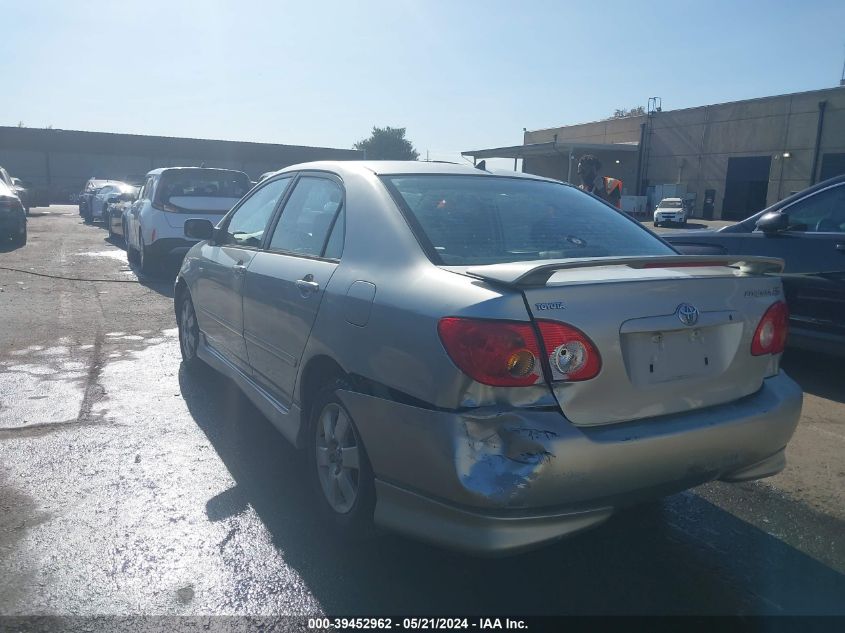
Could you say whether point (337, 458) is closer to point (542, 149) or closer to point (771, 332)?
point (771, 332)

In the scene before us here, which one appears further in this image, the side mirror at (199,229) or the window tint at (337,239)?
the side mirror at (199,229)

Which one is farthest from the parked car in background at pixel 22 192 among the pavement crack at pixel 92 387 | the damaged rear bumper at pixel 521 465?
the damaged rear bumper at pixel 521 465

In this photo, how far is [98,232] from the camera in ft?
70.5

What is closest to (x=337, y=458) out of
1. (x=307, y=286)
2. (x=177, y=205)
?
(x=307, y=286)

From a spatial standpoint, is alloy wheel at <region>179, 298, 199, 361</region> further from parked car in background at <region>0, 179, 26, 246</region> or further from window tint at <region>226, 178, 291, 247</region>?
parked car in background at <region>0, 179, 26, 246</region>

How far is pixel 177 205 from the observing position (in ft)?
36.6

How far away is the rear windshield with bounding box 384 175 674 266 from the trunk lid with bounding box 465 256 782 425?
439mm

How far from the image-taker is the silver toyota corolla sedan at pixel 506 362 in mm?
2506

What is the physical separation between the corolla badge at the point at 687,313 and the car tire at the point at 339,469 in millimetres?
1345

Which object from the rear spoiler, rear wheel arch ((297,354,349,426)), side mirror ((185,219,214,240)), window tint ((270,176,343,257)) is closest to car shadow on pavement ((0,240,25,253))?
side mirror ((185,219,214,240))

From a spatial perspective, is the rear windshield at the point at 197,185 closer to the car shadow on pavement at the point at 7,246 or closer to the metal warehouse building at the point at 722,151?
the car shadow on pavement at the point at 7,246

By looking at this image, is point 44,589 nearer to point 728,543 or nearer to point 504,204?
point 504,204

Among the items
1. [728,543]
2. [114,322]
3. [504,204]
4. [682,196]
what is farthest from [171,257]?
[682,196]

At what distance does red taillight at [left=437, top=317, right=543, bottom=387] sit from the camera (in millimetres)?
2502
